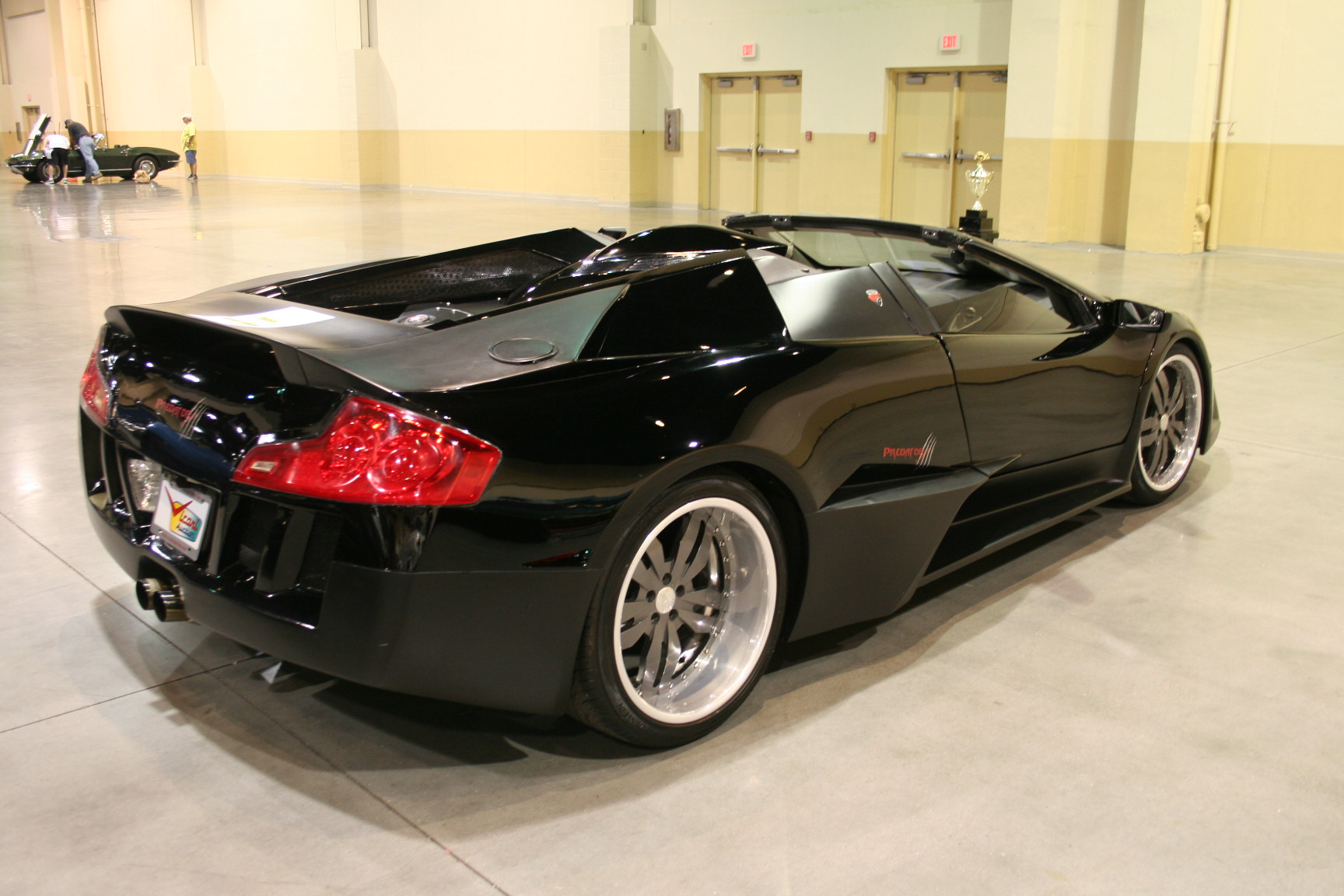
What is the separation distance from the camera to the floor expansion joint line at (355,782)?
2.06 metres

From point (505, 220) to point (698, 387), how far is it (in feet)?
49.2

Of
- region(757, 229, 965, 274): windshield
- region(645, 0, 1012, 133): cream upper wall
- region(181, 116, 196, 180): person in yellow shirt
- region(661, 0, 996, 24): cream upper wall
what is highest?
region(661, 0, 996, 24): cream upper wall

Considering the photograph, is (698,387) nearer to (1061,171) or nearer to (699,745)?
(699,745)

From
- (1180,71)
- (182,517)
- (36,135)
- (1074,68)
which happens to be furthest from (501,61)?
(182,517)

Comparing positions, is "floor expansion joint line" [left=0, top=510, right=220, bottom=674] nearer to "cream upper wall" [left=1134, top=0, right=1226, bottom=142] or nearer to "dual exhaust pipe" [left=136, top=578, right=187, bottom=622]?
"dual exhaust pipe" [left=136, top=578, right=187, bottom=622]

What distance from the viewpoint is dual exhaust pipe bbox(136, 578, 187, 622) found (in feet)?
7.81

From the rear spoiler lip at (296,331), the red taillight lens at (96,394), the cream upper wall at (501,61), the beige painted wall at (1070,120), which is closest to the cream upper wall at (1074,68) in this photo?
the beige painted wall at (1070,120)

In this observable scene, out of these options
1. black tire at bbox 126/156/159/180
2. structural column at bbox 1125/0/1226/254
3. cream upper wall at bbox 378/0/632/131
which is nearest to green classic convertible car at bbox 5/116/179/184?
black tire at bbox 126/156/159/180

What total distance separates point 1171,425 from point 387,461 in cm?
322

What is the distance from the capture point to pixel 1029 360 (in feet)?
11.0

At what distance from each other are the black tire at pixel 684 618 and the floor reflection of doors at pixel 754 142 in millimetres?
16010

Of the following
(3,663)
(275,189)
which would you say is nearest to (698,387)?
(3,663)

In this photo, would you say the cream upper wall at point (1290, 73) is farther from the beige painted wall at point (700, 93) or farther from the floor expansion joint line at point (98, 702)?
the floor expansion joint line at point (98, 702)

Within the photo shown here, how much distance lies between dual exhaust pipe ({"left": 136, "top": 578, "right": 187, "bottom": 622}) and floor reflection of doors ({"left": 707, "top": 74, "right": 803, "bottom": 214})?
53.7ft
